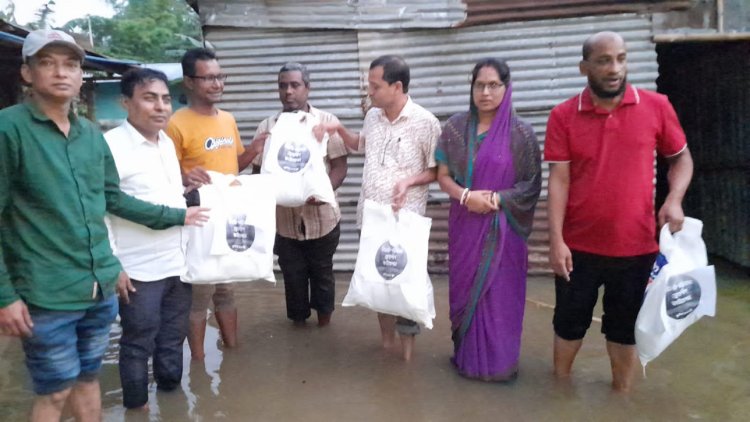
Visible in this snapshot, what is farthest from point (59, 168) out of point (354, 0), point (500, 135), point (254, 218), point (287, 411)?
point (354, 0)

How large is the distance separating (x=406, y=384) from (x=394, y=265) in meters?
0.69

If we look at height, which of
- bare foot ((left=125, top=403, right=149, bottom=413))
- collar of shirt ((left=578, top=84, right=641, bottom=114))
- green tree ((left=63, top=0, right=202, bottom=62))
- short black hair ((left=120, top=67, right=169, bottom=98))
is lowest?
bare foot ((left=125, top=403, right=149, bottom=413))

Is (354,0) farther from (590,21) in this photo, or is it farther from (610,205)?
(610,205)

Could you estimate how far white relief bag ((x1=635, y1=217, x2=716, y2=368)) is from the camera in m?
2.70

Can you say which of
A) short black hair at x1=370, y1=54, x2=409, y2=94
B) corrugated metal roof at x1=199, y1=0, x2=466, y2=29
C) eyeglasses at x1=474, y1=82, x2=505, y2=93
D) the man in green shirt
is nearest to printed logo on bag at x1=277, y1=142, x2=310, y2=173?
short black hair at x1=370, y1=54, x2=409, y2=94

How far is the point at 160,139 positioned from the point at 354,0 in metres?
2.91

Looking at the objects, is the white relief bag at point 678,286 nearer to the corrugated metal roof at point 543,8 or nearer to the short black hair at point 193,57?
the short black hair at point 193,57

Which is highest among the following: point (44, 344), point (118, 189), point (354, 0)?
point (354, 0)

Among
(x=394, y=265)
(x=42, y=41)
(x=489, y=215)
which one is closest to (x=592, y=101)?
(x=489, y=215)

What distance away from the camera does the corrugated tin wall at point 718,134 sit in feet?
18.3

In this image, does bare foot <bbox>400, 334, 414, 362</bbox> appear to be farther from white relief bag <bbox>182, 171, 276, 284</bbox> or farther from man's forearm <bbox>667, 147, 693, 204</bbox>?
man's forearm <bbox>667, 147, 693, 204</bbox>

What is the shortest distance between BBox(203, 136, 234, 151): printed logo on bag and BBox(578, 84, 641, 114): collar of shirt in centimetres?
188

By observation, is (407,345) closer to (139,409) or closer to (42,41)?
(139,409)

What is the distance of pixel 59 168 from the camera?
83.4 inches
